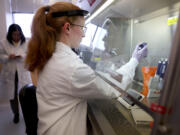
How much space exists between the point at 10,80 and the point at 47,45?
5.70 feet

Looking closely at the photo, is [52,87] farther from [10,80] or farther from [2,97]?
[2,97]

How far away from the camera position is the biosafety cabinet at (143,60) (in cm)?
37

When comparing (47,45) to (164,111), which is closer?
(164,111)

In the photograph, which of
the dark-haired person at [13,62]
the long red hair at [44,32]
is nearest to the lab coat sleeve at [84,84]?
the long red hair at [44,32]

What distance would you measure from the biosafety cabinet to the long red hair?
430 mm

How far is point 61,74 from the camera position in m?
0.73

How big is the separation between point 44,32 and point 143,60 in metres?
0.71

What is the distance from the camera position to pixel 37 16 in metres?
0.82

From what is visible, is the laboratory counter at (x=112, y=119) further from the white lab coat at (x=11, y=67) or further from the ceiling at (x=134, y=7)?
the white lab coat at (x=11, y=67)

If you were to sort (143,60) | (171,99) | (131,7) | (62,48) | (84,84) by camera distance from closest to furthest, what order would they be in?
(171,99) → (84,84) → (62,48) → (143,60) → (131,7)

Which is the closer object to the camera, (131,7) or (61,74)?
(61,74)

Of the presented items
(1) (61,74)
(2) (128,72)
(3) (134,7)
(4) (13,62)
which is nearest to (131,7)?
(3) (134,7)

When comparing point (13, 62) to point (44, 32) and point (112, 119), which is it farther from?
point (112, 119)

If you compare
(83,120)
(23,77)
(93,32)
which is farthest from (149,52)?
(23,77)
